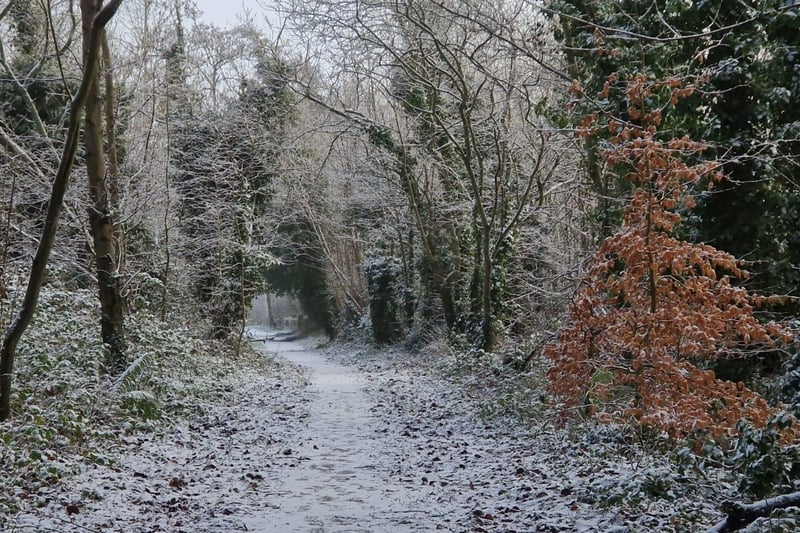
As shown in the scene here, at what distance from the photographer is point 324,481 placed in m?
7.25

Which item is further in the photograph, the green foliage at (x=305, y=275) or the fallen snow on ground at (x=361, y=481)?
the green foliage at (x=305, y=275)

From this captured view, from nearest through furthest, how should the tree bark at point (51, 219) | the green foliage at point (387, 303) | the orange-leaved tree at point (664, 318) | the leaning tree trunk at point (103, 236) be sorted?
the orange-leaved tree at point (664, 318) → the tree bark at point (51, 219) → the leaning tree trunk at point (103, 236) → the green foliage at point (387, 303)

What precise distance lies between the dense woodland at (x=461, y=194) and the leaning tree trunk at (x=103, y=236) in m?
0.05

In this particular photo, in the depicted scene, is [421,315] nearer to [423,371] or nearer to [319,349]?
[423,371]

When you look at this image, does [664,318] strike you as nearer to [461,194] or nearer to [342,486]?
[342,486]

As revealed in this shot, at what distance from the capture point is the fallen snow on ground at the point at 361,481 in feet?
18.2

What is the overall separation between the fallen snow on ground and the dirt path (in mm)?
18

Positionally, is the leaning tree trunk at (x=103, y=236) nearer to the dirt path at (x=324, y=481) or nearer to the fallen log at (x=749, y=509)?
the dirt path at (x=324, y=481)

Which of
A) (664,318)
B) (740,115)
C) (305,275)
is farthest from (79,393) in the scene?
(305,275)

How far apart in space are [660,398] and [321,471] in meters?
3.80

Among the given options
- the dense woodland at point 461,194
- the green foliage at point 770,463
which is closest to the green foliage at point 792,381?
the dense woodland at point 461,194

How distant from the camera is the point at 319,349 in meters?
34.6

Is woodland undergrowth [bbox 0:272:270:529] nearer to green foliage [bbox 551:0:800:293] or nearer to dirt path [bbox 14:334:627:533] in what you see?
dirt path [bbox 14:334:627:533]

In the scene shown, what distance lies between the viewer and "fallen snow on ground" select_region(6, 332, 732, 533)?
218 inches
